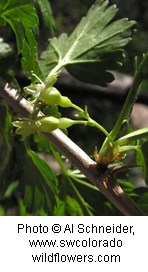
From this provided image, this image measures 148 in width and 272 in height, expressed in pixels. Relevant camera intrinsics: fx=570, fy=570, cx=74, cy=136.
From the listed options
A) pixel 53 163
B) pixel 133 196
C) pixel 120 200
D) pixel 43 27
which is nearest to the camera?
pixel 120 200

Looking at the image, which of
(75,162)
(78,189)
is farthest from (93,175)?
(78,189)

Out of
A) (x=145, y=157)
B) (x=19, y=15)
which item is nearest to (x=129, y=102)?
(x=145, y=157)

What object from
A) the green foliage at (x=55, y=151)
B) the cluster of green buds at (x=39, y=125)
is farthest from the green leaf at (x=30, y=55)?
the cluster of green buds at (x=39, y=125)

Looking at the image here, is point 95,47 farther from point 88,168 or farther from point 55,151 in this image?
point 88,168

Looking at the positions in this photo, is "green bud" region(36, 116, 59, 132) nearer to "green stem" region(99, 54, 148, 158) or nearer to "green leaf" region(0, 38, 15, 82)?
"green stem" region(99, 54, 148, 158)

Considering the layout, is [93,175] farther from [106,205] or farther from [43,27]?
[43,27]

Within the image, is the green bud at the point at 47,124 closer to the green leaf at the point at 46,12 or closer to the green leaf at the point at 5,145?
the green leaf at the point at 5,145

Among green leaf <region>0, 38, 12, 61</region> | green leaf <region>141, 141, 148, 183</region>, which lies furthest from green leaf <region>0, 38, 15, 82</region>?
green leaf <region>141, 141, 148, 183</region>
